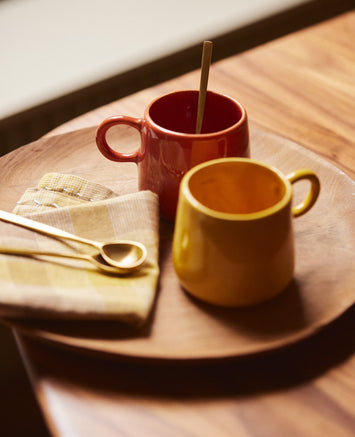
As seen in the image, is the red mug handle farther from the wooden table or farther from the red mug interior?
the wooden table

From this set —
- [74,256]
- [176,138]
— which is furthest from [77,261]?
[176,138]

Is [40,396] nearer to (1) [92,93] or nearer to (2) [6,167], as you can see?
(2) [6,167]

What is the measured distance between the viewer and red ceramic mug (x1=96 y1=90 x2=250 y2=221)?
431 mm

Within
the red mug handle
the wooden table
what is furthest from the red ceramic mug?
the wooden table

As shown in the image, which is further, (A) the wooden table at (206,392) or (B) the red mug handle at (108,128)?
(B) the red mug handle at (108,128)

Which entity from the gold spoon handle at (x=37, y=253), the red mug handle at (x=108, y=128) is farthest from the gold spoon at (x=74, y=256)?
the red mug handle at (x=108, y=128)

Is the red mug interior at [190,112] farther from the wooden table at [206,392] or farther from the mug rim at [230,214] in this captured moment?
the wooden table at [206,392]

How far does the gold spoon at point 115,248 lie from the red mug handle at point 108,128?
9cm

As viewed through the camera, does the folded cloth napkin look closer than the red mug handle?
Yes

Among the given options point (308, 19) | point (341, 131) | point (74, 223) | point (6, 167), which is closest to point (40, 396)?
point (74, 223)

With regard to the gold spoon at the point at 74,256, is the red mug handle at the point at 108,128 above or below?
above

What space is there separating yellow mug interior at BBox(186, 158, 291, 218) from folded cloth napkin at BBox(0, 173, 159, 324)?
60mm

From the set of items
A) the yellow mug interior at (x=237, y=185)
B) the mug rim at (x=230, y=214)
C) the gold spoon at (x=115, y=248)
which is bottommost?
the gold spoon at (x=115, y=248)

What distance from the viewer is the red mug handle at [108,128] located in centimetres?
47
